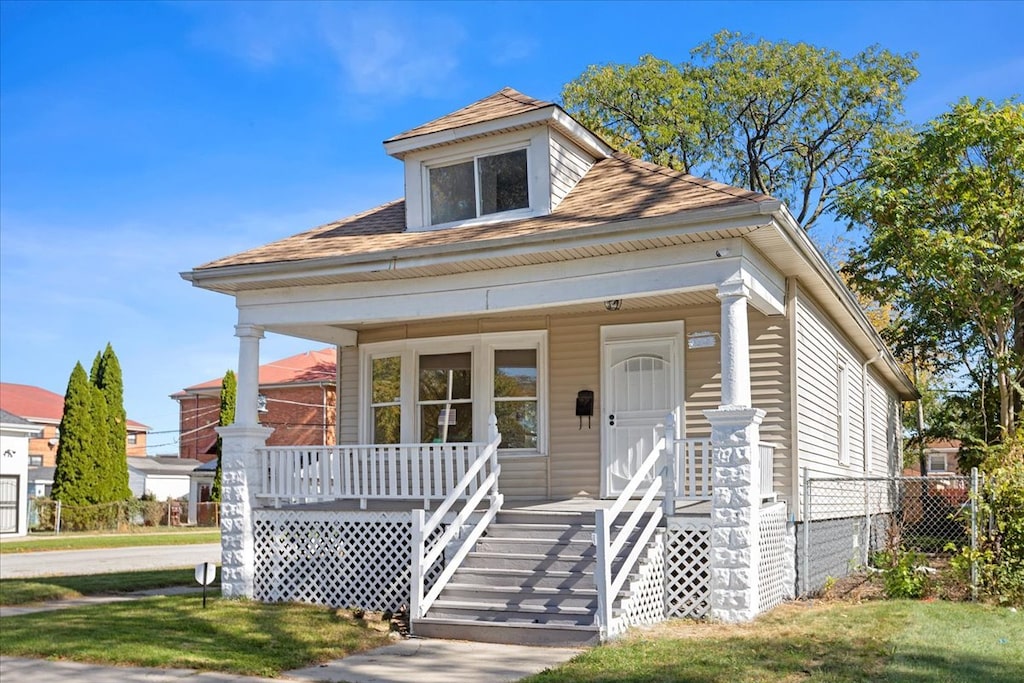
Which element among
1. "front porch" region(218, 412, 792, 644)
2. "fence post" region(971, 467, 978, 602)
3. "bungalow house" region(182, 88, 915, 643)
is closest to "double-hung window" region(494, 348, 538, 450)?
"bungalow house" region(182, 88, 915, 643)

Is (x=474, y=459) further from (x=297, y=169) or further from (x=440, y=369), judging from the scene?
(x=297, y=169)

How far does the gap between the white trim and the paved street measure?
10.1m

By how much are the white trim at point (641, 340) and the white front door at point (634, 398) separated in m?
0.01

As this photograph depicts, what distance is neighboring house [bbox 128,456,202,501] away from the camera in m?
51.8

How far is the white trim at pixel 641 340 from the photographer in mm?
12930

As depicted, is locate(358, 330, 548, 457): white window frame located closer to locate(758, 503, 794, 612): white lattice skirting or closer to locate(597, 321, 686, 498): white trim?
locate(597, 321, 686, 498): white trim

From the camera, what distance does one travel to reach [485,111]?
1410 centimetres

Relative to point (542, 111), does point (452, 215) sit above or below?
below

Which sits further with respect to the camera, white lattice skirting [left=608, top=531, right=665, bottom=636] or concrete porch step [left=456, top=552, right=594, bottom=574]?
concrete porch step [left=456, top=552, right=594, bottom=574]

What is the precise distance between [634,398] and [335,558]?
14.1 ft

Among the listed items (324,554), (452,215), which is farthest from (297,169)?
(324,554)

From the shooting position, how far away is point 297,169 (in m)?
20.1

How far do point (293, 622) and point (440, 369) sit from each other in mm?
4857

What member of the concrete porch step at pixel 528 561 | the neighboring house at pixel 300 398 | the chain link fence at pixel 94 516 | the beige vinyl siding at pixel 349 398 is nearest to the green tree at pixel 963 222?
the beige vinyl siding at pixel 349 398
